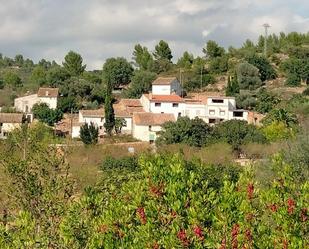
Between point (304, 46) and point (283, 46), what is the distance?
2.29m

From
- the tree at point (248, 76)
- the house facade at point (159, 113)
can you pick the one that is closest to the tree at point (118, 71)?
the tree at point (248, 76)

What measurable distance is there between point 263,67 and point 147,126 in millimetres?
17621

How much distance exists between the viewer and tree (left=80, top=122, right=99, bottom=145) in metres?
40.8

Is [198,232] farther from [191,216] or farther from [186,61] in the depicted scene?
[186,61]

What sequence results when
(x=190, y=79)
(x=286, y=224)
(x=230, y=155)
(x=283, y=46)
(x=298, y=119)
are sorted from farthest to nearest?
(x=283, y=46), (x=190, y=79), (x=298, y=119), (x=230, y=155), (x=286, y=224)

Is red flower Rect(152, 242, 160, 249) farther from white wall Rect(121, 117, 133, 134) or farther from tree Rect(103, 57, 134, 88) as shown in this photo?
tree Rect(103, 57, 134, 88)

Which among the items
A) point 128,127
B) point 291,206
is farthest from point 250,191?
point 128,127

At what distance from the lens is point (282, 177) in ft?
28.9

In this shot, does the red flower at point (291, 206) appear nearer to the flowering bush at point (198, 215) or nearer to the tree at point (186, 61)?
the flowering bush at point (198, 215)

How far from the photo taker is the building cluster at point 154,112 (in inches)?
1744

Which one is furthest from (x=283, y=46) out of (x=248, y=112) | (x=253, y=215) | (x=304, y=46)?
(x=253, y=215)

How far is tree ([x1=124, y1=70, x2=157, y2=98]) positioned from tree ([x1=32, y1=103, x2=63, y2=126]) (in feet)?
28.6

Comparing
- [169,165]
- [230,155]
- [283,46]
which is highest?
[283,46]

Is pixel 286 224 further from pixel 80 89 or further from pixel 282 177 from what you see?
pixel 80 89
